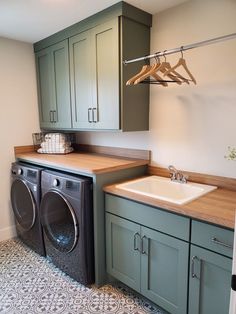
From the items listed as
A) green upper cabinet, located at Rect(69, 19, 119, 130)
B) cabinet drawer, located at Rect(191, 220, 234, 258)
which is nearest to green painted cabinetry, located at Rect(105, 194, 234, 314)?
cabinet drawer, located at Rect(191, 220, 234, 258)

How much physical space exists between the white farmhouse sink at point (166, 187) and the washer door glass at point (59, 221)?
1.71 ft

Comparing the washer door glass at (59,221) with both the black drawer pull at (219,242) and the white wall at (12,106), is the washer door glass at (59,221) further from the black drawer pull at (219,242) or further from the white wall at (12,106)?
the black drawer pull at (219,242)

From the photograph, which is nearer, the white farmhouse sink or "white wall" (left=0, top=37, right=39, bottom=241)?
the white farmhouse sink

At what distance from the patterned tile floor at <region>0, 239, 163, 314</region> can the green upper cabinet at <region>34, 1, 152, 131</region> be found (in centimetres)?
135

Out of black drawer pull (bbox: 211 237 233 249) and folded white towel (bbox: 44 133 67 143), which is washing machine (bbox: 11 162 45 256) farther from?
black drawer pull (bbox: 211 237 233 249)

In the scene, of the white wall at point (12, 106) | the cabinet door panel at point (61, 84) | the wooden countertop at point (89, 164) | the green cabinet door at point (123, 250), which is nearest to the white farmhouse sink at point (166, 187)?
the wooden countertop at point (89, 164)

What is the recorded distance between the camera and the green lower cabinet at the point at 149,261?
1.46 metres

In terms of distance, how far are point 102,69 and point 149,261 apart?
1.57m

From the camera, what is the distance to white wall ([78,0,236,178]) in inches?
66.7

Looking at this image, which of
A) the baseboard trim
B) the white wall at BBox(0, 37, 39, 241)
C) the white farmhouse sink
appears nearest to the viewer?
the white farmhouse sink

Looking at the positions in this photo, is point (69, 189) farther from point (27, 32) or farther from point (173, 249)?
point (27, 32)

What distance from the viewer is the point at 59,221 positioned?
2193 millimetres

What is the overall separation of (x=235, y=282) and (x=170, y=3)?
6.36 ft

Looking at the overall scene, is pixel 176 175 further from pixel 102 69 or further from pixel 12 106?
pixel 12 106
